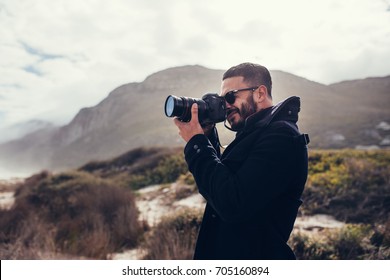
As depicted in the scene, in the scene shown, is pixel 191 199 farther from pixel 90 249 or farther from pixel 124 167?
pixel 124 167

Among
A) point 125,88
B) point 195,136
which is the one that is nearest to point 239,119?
point 195,136

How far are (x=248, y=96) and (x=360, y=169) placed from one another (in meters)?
7.36

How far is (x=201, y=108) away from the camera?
1.63 m

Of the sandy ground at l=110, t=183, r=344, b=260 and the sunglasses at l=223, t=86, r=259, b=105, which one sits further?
the sandy ground at l=110, t=183, r=344, b=260

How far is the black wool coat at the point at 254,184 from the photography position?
1.30 m

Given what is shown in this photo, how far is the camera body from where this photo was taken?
1547 mm

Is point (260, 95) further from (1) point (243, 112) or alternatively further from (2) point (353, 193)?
(2) point (353, 193)

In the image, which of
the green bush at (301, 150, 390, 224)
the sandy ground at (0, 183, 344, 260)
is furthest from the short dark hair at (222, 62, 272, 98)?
the green bush at (301, 150, 390, 224)

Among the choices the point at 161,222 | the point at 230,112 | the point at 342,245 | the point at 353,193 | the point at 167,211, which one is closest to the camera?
the point at 230,112

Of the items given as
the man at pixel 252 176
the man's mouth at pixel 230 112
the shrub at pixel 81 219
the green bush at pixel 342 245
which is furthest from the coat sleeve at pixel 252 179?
the shrub at pixel 81 219

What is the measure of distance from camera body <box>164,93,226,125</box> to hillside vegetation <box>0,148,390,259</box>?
2947mm

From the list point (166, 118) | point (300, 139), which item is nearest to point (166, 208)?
point (300, 139)

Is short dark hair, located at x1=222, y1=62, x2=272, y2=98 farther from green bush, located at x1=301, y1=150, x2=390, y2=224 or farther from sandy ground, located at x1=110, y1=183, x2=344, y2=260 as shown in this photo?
green bush, located at x1=301, y1=150, x2=390, y2=224

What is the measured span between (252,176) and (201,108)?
0.46m
